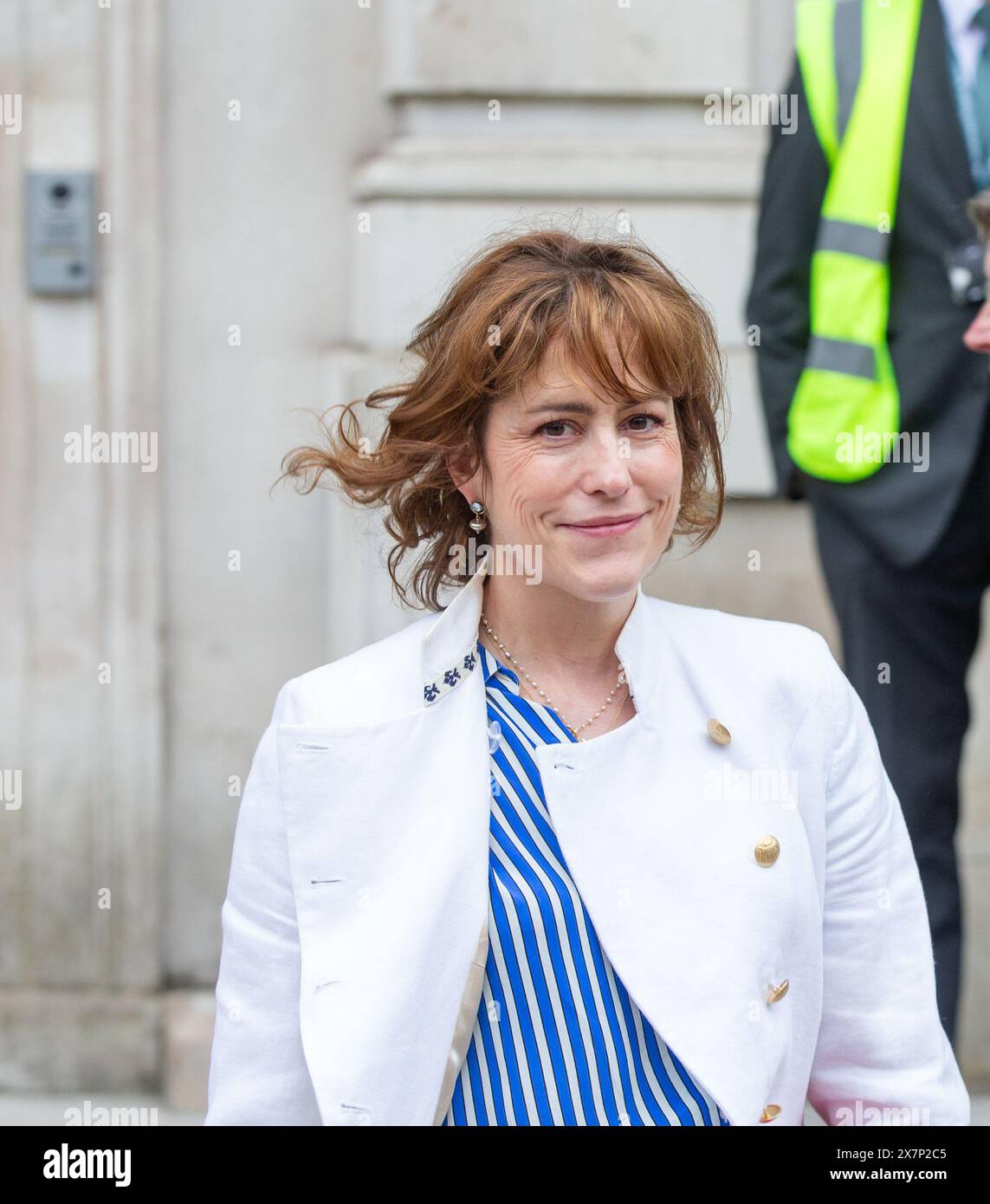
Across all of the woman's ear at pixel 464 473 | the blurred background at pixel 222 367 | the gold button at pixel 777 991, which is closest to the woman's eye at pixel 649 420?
the woman's ear at pixel 464 473

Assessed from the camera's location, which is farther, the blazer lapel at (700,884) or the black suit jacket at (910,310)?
the black suit jacket at (910,310)

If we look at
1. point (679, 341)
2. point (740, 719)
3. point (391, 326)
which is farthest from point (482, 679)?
point (391, 326)

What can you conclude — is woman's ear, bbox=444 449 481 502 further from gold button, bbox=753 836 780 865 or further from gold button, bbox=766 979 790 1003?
gold button, bbox=766 979 790 1003

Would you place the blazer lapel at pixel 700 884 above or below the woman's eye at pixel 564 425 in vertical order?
below

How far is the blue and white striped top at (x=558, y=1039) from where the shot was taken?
1.90 m

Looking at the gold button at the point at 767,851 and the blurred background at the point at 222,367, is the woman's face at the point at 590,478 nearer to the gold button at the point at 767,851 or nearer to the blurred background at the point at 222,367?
the gold button at the point at 767,851

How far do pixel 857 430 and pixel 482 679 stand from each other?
1366mm

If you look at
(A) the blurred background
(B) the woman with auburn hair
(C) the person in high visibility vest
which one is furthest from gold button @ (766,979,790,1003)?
(A) the blurred background

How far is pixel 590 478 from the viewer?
78.5 inches

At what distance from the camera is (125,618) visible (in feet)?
13.4

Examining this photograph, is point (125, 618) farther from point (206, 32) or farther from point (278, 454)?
point (206, 32)

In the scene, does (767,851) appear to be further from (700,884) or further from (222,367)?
(222,367)

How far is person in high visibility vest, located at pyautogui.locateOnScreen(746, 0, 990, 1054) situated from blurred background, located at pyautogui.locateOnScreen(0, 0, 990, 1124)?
769 mm

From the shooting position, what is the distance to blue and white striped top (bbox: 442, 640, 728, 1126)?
6.23 ft
